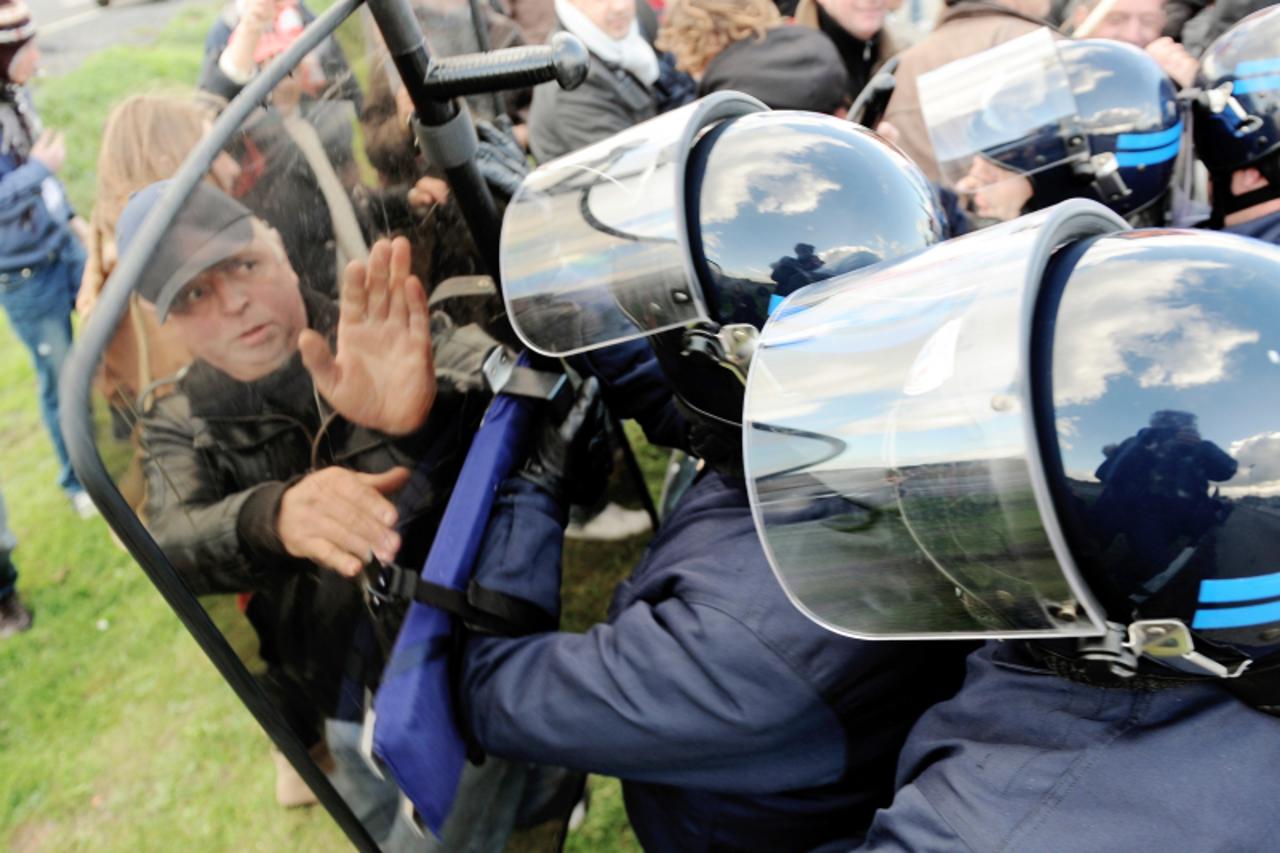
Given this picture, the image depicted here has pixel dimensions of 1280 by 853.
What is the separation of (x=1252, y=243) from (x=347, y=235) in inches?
48.1

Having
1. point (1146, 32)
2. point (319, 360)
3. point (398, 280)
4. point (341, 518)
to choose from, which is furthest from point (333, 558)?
point (1146, 32)

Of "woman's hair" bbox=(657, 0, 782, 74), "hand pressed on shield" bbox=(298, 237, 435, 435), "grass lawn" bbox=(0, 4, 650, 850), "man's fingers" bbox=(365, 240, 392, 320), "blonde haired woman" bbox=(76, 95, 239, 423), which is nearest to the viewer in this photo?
"blonde haired woman" bbox=(76, 95, 239, 423)

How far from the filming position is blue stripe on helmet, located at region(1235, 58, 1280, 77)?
221 centimetres

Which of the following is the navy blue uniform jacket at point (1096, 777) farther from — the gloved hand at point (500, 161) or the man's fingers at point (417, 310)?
the gloved hand at point (500, 161)

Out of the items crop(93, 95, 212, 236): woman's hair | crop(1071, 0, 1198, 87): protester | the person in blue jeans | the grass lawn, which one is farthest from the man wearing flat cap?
crop(1071, 0, 1198, 87): protester

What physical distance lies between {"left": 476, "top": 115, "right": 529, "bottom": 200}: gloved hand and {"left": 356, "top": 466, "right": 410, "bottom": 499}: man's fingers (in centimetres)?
66

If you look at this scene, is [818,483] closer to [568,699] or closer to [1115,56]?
[568,699]

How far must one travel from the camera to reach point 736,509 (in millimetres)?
1559

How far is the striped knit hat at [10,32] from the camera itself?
325 centimetres

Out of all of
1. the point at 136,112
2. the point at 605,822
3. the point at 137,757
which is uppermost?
the point at 136,112

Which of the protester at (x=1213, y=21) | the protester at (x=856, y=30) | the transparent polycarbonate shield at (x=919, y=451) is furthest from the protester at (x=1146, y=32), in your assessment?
the transparent polycarbonate shield at (x=919, y=451)

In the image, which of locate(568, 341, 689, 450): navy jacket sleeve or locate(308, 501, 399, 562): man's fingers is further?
locate(568, 341, 689, 450): navy jacket sleeve

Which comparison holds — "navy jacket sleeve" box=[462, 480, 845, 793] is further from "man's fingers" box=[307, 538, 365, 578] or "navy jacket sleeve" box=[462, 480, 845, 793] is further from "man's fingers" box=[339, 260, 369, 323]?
"man's fingers" box=[339, 260, 369, 323]

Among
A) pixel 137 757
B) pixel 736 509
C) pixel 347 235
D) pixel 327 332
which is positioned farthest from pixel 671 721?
pixel 137 757
